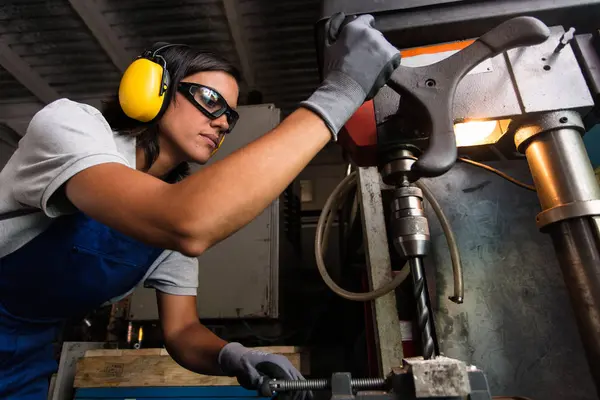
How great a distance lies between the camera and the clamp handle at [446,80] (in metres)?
0.58

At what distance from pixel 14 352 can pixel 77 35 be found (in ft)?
6.95

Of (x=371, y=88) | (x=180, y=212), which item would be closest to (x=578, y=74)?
(x=371, y=88)

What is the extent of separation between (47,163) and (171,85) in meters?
0.39

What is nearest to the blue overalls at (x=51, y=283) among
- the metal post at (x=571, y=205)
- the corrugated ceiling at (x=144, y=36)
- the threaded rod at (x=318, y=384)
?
the threaded rod at (x=318, y=384)

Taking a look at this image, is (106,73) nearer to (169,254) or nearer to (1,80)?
Answer: (1,80)

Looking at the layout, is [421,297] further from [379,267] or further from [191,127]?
[191,127]

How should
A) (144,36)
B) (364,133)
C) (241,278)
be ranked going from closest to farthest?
(364,133) → (241,278) → (144,36)

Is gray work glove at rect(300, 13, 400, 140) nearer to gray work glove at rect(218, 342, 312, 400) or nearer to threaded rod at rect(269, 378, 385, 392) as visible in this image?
threaded rod at rect(269, 378, 385, 392)

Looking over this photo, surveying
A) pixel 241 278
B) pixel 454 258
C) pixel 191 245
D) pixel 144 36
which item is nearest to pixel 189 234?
pixel 191 245

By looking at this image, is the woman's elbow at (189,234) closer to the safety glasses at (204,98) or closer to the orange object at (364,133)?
the orange object at (364,133)

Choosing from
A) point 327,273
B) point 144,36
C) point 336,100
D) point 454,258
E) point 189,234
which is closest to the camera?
point 189,234

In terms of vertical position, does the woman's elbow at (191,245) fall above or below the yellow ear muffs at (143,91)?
below

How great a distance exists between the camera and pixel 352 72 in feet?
2.05

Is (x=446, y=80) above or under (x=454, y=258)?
above
